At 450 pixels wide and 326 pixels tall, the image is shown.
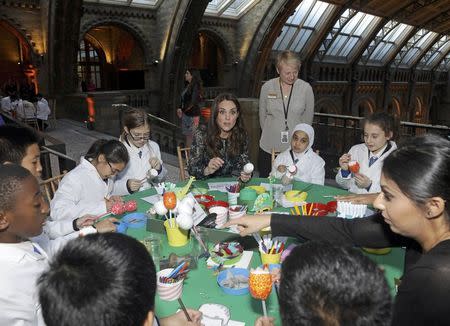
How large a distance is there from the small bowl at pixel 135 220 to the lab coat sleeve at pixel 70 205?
22 cm

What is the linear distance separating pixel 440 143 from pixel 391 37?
79.1 ft

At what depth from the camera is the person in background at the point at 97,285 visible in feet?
2.77

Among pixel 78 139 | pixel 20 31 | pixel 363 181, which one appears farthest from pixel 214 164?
pixel 20 31

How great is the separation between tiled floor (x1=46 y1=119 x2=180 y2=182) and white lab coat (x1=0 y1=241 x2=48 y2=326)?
4.16 m

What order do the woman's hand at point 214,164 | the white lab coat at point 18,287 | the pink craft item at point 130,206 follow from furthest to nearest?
the woman's hand at point 214,164
the pink craft item at point 130,206
the white lab coat at point 18,287

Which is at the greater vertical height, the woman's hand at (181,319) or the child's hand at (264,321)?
the child's hand at (264,321)

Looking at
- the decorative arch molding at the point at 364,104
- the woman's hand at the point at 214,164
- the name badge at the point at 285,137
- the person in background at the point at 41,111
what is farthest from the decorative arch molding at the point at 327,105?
the woman's hand at the point at 214,164

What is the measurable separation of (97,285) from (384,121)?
289 centimetres

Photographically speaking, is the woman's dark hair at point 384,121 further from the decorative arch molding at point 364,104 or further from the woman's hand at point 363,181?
the decorative arch molding at point 364,104

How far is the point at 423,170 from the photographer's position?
1.19 meters

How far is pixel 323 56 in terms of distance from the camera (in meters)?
18.7

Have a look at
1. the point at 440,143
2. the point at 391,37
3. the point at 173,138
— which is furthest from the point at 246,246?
the point at 391,37

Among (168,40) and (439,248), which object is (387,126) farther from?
(168,40)

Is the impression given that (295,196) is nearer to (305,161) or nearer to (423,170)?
(305,161)
